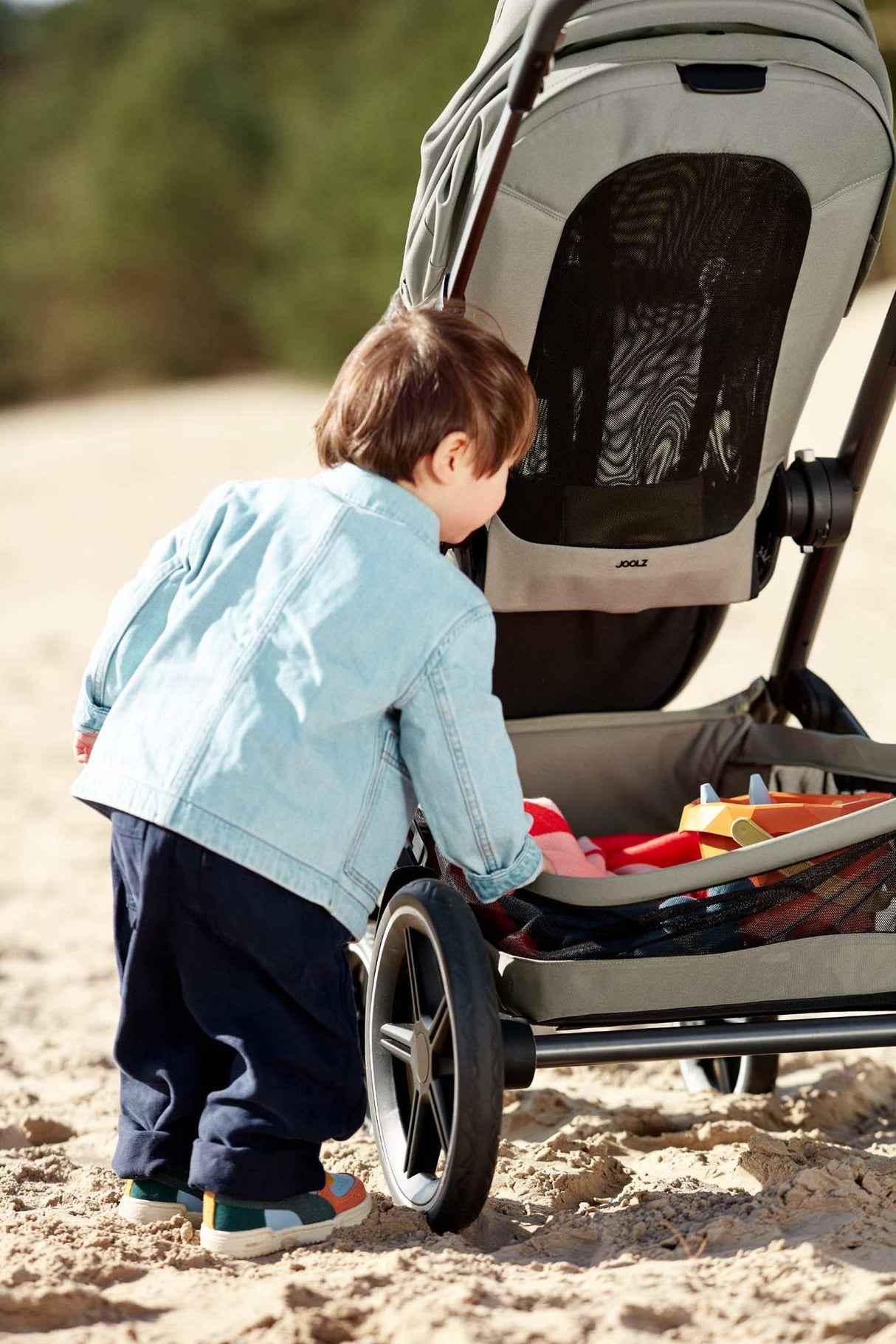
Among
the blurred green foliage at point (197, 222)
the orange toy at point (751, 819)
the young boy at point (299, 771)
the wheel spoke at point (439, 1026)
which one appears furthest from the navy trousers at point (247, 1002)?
the blurred green foliage at point (197, 222)

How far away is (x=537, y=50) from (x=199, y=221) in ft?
83.1

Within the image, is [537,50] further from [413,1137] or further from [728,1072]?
[728,1072]

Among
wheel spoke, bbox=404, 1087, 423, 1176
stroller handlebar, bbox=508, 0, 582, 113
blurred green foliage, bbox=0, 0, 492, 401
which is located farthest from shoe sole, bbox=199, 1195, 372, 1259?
blurred green foliage, bbox=0, 0, 492, 401

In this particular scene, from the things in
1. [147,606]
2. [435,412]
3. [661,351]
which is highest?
[661,351]

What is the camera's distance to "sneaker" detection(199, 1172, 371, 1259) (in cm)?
196

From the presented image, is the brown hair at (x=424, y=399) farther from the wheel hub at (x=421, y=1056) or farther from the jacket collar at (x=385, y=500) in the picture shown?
the wheel hub at (x=421, y=1056)

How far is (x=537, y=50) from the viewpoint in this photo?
207 cm

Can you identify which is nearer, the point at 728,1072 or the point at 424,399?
the point at 424,399

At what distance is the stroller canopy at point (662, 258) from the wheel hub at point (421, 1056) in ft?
3.05

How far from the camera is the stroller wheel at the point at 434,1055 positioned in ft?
5.94

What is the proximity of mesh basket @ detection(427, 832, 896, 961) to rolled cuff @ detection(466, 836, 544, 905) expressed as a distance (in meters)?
0.08

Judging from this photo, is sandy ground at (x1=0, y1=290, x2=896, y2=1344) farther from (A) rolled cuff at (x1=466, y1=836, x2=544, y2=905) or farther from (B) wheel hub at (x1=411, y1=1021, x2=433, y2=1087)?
(A) rolled cuff at (x1=466, y1=836, x2=544, y2=905)

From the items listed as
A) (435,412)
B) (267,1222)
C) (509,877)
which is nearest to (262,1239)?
(267,1222)

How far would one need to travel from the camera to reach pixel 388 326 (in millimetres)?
2100
